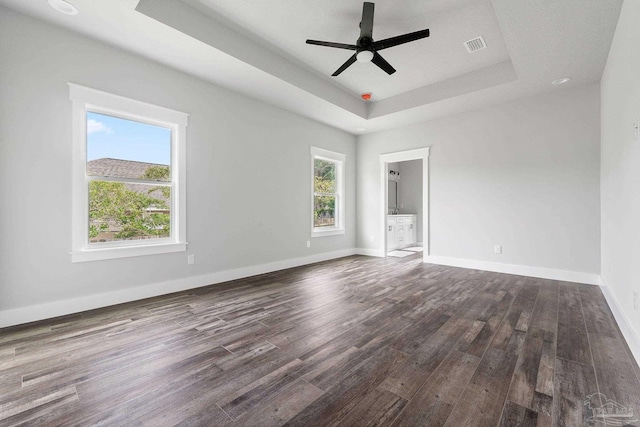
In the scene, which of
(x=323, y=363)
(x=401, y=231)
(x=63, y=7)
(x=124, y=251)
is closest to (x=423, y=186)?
(x=401, y=231)

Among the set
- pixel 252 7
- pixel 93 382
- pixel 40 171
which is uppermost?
pixel 252 7

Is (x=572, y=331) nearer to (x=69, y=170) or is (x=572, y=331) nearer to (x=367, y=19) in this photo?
(x=367, y=19)

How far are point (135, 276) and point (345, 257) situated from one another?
398 cm

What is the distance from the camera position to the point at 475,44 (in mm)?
3389

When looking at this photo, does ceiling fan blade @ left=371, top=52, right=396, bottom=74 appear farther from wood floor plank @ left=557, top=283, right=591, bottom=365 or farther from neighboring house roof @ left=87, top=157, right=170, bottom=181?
wood floor plank @ left=557, top=283, right=591, bottom=365

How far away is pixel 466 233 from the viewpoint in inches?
194

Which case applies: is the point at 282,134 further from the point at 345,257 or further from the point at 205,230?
the point at 345,257

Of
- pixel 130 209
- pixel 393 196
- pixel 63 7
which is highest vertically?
pixel 63 7

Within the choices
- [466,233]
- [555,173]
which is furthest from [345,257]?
[555,173]

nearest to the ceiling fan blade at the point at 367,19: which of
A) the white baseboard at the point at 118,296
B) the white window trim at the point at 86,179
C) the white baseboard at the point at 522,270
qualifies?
the white window trim at the point at 86,179

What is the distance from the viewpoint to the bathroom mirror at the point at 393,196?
8.29m

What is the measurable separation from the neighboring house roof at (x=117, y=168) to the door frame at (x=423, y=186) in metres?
4.39

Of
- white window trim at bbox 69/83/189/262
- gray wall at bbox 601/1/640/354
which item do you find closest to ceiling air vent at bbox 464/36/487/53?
gray wall at bbox 601/1/640/354

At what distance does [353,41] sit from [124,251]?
3.66m
